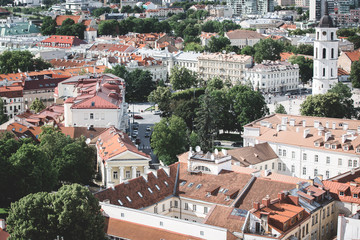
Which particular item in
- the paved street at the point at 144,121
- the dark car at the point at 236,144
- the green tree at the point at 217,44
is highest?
the green tree at the point at 217,44

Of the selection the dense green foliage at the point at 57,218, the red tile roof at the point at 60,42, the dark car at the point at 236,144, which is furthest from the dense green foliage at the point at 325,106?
the red tile roof at the point at 60,42

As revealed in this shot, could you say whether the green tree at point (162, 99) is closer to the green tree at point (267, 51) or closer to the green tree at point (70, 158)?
the green tree at point (70, 158)

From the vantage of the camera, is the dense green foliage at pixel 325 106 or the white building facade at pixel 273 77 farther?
the white building facade at pixel 273 77

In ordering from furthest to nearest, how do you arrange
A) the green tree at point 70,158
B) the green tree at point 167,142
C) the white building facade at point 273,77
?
the white building facade at point 273,77
the green tree at point 167,142
the green tree at point 70,158

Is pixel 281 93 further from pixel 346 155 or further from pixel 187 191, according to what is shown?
pixel 187 191

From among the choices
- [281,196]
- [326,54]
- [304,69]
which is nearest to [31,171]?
[281,196]

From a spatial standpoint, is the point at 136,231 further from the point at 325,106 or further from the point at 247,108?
the point at 325,106

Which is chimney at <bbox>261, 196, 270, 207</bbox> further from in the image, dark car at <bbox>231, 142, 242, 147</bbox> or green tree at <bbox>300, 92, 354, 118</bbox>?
green tree at <bbox>300, 92, 354, 118</bbox>
